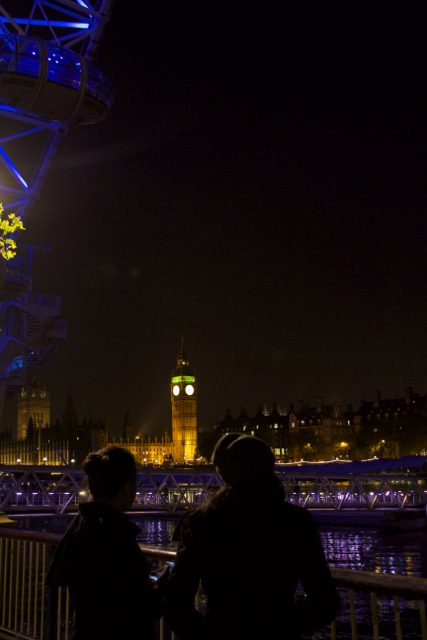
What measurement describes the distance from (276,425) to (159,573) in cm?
13880

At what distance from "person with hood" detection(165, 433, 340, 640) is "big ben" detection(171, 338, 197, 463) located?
162982 mm

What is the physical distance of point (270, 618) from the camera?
8.36 feet

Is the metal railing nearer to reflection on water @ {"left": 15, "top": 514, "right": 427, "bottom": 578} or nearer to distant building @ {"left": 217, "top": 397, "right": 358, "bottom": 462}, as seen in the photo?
reflection on water @ {"left": 15, "top": 514, "right": 427, "bottom": 578}

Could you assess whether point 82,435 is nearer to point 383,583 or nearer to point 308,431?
point 308,431

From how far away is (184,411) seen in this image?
173 metres

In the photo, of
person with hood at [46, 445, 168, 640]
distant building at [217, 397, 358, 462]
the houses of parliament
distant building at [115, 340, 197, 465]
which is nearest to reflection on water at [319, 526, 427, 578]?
person with hood at [46, 445, 168, 640]

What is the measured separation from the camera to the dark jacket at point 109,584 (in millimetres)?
2779

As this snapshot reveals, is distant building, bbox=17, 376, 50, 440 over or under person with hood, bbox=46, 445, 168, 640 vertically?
over

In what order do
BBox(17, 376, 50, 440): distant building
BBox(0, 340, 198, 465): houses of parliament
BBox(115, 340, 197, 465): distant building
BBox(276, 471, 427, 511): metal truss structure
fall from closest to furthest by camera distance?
BBox(276, 471, 427, 511): metal truss structure
BBox(0, 340, 198, 465): houses of parliament
BBox(115, 340, 197, 465): distant building
BBox(17, 376, 50, 440): distant building

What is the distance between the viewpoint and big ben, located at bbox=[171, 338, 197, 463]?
168625mm

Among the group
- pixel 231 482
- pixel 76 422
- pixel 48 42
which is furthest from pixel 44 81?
pixel 76 422

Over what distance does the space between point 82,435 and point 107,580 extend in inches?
6031

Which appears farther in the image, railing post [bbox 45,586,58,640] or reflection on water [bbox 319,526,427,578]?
reflection on water [bbox 319,526,427,578]

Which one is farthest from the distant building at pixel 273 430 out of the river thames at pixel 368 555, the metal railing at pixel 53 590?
the metal railing at pixel 53 590
